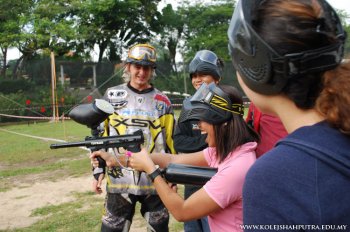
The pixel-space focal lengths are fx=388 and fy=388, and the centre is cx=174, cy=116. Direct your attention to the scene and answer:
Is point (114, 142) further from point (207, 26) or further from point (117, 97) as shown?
point (207, 26)

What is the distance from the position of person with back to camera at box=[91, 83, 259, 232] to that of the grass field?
2687 mm

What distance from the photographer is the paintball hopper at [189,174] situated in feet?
5.79

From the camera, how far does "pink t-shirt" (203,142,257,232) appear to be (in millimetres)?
1677

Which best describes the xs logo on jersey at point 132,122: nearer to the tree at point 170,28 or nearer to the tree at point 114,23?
the tree at point 114,23

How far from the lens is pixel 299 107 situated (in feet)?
3.41

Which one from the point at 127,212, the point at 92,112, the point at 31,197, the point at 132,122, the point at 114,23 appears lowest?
the point at 31,197

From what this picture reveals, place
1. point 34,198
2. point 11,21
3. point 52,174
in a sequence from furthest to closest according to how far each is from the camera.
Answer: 1. point 11,21
2. point 52,174
3. point 34,198

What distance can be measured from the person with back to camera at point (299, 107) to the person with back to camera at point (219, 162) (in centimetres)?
65

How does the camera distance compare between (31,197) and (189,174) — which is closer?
(189,174)

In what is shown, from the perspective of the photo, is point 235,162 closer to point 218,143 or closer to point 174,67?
point 218,143

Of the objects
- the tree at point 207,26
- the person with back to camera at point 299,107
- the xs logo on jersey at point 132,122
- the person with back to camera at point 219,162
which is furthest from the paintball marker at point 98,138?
the tree at point 207,26

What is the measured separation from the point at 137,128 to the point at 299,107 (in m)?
2.29

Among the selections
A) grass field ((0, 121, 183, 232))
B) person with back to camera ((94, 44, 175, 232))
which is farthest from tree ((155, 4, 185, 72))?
person with back to camera ((94, 44, 175, 232))

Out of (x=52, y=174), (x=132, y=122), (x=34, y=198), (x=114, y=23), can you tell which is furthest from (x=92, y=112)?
(x=114, y=23)
